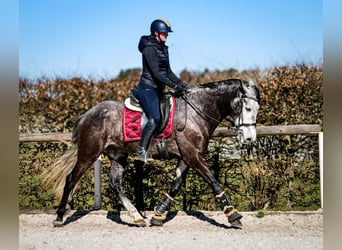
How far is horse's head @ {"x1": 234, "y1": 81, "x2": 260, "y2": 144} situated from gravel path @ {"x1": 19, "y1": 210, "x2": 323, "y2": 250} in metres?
1.38

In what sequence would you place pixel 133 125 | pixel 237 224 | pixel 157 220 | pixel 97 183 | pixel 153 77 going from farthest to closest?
pixel 97 183, pixel 157 220, pixel 133 125, pixel 153 77, pixel 237 224

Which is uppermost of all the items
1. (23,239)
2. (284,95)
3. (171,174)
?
(284,95)

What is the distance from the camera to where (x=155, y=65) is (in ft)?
21.0

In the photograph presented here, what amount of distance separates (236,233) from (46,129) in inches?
234

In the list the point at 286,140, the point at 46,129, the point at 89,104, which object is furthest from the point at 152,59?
the point at 89,104

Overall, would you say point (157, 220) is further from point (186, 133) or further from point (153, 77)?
point (153, 77)

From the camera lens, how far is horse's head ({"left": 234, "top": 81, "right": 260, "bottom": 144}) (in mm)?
6297

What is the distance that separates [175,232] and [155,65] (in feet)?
8.02

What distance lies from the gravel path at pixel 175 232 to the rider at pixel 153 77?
1.18 meters

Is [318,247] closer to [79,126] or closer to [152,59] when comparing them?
[152,59]

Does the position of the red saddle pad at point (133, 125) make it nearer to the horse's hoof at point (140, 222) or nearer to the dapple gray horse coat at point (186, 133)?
the dapple gray horse coat at point (186, 133)

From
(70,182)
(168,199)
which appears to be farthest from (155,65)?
(70,182)

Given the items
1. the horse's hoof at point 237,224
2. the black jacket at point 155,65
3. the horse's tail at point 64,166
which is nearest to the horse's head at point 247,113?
the black jacket at point 155,65
